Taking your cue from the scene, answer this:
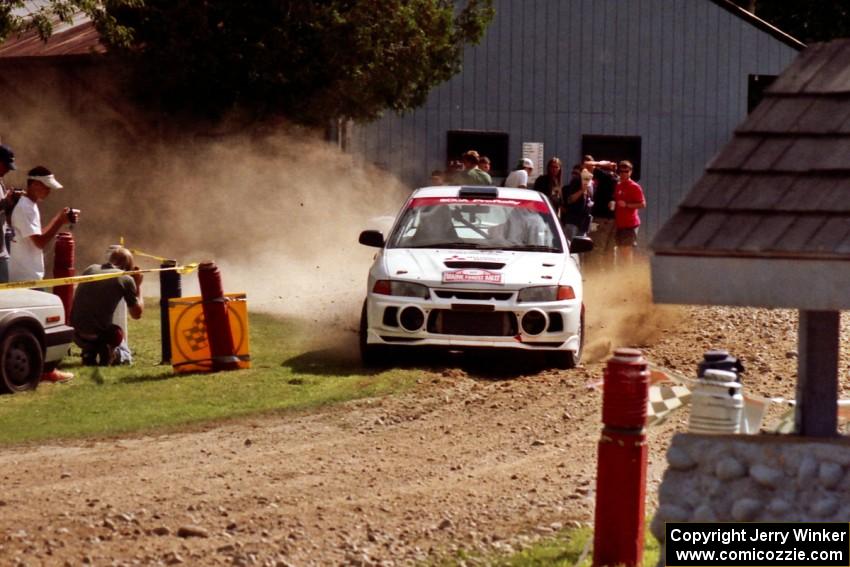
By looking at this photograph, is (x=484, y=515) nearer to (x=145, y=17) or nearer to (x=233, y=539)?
(x=233, y=539)

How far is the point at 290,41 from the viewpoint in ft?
86.8

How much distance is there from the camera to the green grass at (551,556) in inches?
291

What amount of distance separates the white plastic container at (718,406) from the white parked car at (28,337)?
7848 mm

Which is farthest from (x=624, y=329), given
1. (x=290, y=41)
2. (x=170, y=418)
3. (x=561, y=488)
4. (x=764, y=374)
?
(x=290, y=41)

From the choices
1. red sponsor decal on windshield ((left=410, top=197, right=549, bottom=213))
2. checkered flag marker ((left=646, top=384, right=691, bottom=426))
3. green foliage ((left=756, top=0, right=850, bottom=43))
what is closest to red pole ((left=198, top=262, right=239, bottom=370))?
red sponsor decal on windshield ((left=410, top=197, right=549, bottom=213))

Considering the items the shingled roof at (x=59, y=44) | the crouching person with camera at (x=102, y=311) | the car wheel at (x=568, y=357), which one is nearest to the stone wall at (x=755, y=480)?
the car wheel at (x=568, y=357)

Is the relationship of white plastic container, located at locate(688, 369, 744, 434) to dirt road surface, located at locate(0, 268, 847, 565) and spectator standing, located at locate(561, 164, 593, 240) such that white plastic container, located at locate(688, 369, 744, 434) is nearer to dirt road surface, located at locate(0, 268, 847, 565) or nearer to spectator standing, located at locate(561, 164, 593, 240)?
dirt road surface, located at locate(0, 268, 847, 565)

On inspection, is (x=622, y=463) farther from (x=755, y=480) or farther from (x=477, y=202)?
(x=477, y=202)

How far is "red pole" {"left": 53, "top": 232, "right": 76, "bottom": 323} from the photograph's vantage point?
15.8 meters

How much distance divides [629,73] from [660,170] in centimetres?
234

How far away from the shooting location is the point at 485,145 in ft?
116

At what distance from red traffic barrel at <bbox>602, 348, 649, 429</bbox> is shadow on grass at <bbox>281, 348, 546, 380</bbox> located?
7343 mm

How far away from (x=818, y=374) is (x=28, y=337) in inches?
339

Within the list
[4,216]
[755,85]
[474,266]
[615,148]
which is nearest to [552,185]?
[474,266]
